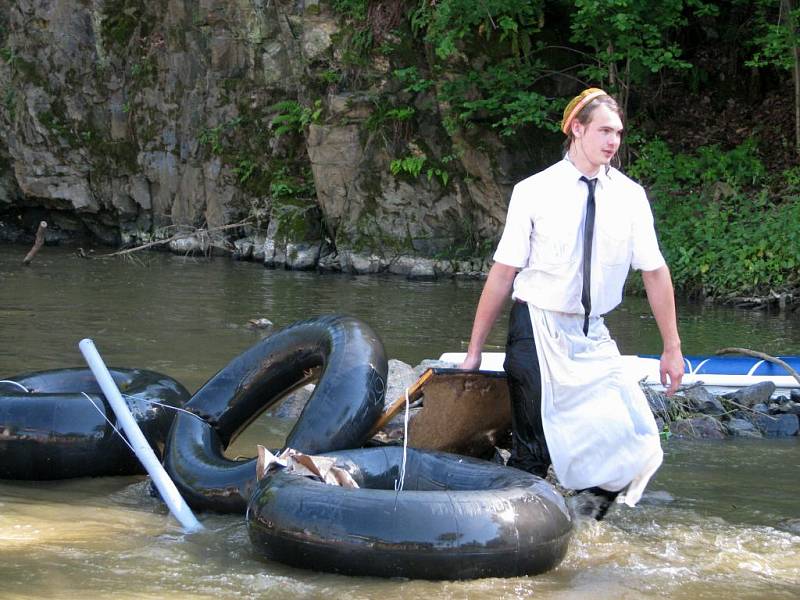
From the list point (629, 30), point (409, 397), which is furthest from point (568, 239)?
point (629, 30)

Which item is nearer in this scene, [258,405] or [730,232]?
[258,405]

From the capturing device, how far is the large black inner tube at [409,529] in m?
4.34

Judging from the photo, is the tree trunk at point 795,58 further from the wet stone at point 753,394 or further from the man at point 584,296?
the man at point 584,296

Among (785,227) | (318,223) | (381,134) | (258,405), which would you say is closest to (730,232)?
(785,227)

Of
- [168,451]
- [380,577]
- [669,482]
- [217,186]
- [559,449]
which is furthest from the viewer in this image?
[217,186]

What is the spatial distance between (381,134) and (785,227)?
8.19 m

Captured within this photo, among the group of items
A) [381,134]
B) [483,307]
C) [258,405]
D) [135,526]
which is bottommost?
[135,526]

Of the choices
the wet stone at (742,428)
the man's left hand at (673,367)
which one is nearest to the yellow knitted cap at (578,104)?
the man's left hand at (673,367)

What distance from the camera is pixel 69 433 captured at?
627cm

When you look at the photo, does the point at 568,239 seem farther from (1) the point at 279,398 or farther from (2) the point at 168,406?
(2) the point at 168,406

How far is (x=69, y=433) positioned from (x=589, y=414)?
3.12 meters

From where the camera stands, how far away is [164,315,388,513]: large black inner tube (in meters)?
5.44

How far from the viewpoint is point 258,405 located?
20.4ft

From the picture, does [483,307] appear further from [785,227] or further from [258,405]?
[785,227]
